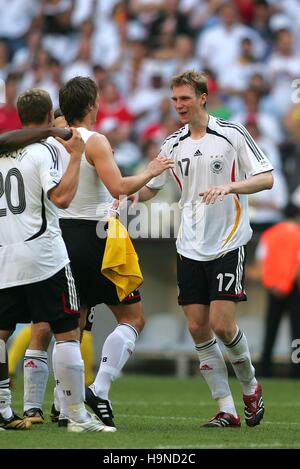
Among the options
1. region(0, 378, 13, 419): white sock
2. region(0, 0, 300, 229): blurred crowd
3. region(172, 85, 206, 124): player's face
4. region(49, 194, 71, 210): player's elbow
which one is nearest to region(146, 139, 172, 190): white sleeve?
region(172, 85, 206, 124): player's face

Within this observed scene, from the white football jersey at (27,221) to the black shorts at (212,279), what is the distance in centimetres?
133

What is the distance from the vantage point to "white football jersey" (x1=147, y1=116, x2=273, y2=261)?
798 centimetres

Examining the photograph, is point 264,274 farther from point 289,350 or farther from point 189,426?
point 189,426

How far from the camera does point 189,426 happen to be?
8.01 meters

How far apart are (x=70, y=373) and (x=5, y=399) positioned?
0.56m

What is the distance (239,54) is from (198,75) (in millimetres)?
9108

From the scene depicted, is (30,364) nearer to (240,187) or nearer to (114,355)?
(114,355)

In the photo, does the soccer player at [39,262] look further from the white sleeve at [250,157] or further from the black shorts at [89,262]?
the white sleeve at [250,157]

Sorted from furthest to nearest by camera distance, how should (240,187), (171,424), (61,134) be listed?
(171,424), (240,187), (61,134)

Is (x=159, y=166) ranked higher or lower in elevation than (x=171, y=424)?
higher

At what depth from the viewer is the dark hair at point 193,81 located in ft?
26.2

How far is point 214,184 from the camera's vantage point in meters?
8.00

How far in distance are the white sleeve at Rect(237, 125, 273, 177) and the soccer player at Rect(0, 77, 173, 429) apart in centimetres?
77

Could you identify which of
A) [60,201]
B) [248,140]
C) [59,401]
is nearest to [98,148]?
[60,201]
